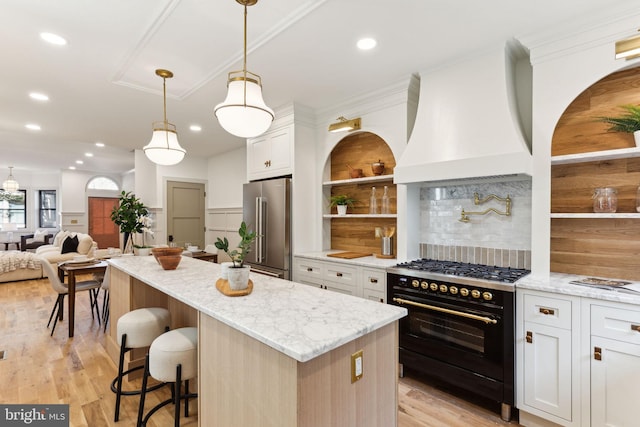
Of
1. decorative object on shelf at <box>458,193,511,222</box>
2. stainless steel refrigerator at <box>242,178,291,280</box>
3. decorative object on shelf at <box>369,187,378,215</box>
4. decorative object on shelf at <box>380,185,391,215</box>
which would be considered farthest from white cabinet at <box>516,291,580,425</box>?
stainless steel refrigerator at <box>242,178,291,280</box>

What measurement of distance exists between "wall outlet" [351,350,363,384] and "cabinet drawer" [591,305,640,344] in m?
1.54

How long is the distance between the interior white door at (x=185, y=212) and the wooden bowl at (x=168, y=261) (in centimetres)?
435

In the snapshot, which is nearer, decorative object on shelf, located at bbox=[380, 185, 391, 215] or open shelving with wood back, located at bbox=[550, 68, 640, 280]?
open shelving with wood back, located at bbox=[550, 68, 640, 280]

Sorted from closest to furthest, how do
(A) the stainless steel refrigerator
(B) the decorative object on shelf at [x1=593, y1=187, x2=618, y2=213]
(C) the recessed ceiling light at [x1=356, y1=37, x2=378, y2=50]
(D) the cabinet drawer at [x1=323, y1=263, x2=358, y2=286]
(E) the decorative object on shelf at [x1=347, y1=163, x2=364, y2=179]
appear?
→ (B) the decorative object on shelf at [x1=593, y1=187, x2=618, y2=213] < (C) the recessed ceiling light at [x1=356, y1=37, x2=378, y2=50] < (D) the cabinet drawer at [x1=323, y1=263, x2=358, y2=286] < (E) the decorative object on shelf at [x1=347, y1=163, x2=364, y2=179] < (A) the stainless steel refrigerator

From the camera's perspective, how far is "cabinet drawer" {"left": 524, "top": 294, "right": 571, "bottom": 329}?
196 centimetres

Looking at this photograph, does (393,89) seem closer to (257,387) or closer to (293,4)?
(293,4)

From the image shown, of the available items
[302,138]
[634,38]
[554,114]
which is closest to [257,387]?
[554,114]

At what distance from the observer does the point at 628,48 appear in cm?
190

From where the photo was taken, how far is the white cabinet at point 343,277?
2902 mm

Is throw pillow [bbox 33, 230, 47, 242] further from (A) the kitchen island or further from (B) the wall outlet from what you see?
(B) the wall outlet

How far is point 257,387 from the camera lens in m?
1.28

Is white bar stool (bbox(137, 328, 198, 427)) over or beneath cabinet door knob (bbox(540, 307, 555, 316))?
beneath

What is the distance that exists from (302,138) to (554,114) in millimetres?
2485

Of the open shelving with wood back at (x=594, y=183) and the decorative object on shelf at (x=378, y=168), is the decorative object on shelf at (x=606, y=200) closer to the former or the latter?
the open shelving with wood back at (x=594, y=183)
